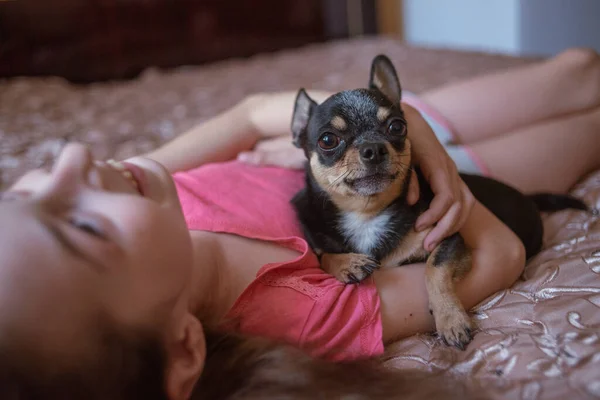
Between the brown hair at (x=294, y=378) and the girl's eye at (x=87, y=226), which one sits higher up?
the girl's eye at (x=87, y=226)

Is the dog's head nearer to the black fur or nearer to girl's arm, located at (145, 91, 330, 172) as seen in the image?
the black fur

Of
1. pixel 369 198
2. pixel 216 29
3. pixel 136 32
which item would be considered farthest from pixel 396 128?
pixel 216 29

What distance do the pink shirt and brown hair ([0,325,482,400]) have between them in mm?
105

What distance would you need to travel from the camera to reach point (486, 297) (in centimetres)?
102

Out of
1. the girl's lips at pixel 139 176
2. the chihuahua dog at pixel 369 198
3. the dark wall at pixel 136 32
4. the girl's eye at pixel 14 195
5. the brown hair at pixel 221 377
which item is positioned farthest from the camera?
the dark wall at pixel 136 32

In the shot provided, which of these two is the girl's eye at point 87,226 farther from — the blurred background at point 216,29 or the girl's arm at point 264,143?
the blurred background at point 216,29

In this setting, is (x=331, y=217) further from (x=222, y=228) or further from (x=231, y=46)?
(x=231, y=46)

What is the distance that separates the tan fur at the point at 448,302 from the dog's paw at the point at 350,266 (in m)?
0.11

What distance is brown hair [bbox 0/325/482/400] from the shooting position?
0.60m

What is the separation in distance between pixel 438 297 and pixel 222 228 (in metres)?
0.42

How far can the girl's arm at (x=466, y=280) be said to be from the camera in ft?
3.14

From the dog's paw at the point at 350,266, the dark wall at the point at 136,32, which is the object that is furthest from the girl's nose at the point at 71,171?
the dark wall at the point at 136,32

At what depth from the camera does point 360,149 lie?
41.6 inches


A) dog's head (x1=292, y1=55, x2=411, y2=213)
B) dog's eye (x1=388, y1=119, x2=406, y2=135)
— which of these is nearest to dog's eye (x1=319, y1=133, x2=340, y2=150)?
dog's head (x1=292, y1=55, x2=411, y2=213)
